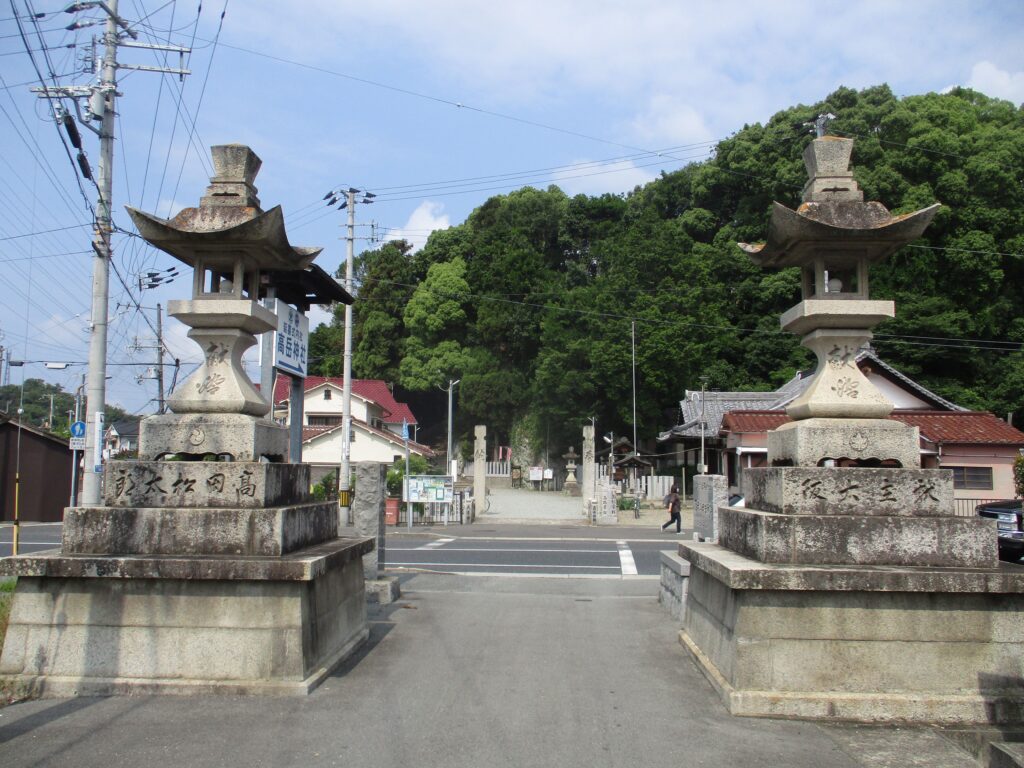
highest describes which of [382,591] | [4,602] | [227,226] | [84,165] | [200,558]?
[84,165]

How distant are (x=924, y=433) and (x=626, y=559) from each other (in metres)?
17.6

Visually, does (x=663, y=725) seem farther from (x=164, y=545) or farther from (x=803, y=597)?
(x=164, y=545)

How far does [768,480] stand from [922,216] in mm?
2600

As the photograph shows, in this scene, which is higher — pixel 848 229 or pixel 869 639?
pixel 848 229

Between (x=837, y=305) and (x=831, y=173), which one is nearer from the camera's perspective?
(x=837, y=305)

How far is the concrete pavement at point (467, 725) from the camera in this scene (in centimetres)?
491

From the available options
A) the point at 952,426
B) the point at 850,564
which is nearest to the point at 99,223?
the point at 850,564

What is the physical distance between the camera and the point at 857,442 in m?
6.39

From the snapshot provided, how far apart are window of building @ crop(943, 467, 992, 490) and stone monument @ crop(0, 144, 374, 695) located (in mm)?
29410

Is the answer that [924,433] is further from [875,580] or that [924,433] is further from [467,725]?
[467,725]

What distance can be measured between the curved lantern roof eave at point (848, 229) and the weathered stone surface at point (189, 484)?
4.97m

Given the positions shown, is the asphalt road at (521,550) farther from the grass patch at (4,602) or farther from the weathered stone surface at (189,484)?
the weathered stone surface at (189,484)

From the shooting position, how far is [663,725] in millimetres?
5586

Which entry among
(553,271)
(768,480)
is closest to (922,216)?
(768,480)
